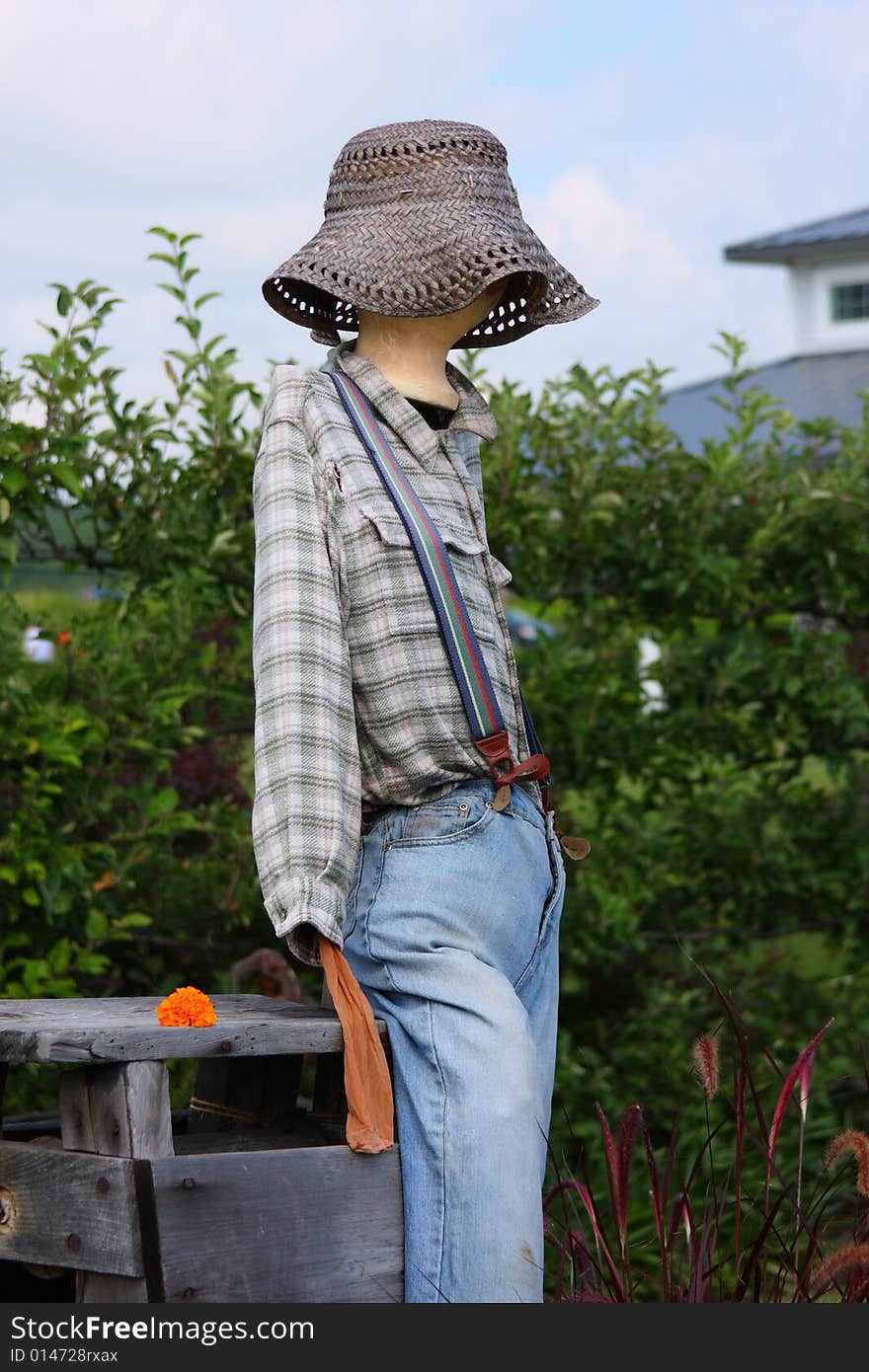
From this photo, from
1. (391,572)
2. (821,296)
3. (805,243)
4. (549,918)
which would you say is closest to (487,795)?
(549,918)

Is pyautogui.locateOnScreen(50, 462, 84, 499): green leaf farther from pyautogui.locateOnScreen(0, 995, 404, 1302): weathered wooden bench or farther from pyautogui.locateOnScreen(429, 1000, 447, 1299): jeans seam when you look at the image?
pyautogui.locateOnScreen(429, 1000, 447, 1299): jeans seam

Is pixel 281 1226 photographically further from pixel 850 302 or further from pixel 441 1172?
pixel 850 302

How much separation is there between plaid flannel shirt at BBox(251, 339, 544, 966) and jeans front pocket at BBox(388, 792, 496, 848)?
0.02 metres

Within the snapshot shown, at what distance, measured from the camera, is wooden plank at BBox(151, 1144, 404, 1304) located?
2.10 metres

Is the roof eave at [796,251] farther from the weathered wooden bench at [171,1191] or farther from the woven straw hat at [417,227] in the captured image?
the weathered wooden bench at [171,1191]

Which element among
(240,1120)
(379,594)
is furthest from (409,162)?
(240,1120)

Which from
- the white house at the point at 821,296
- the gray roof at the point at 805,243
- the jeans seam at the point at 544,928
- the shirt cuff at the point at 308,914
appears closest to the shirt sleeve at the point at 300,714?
the shirt cuff at the point at 308,914

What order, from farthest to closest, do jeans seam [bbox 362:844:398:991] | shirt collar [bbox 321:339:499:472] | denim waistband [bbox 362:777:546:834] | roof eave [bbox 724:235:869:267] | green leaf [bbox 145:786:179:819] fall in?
1. roof eave [bbox 724:235:869:267]
2. green leaf [bbox 145:786:179:819]
3. shirt collar [bbox 321:339:499:472]
4. denim waistband [bbox 362:777:546:834]
5. jeans seam [bbox 362:844:398:991]

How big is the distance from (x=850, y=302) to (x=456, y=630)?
19.6 meters

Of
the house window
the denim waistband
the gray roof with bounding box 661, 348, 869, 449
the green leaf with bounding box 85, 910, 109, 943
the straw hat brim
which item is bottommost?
the green leaf with bounding box 85, 910, 109, 943

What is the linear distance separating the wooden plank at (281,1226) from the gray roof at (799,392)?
13.3m

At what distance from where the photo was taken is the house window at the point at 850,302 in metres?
20.5

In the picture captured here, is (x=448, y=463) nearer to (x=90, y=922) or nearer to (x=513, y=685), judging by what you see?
(x=513, y=685)

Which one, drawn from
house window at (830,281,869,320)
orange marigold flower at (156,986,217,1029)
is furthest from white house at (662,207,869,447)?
orange marigold flower at (156,986,217,1029)
